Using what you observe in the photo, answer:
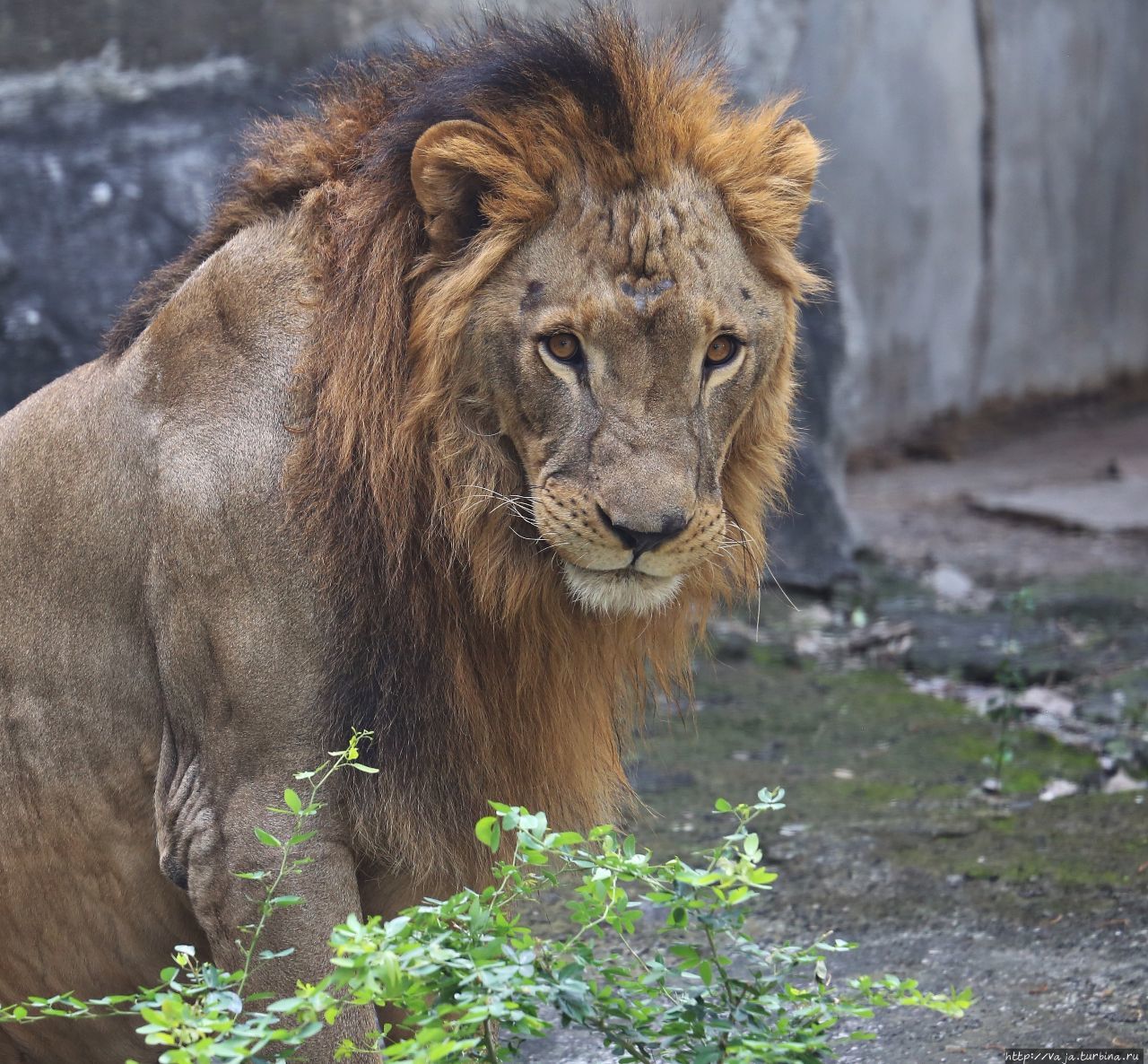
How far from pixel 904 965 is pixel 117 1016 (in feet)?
6.32

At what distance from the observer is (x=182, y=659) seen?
3008mm

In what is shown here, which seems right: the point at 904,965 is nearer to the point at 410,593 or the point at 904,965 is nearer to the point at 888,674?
the point at 410,593

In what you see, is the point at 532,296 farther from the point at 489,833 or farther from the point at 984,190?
the point at 984,190

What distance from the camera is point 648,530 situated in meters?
2.82

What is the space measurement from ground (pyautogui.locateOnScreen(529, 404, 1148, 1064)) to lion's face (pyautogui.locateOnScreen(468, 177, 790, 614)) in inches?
13.4

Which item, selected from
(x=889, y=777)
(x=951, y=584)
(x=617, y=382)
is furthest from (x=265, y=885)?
(x=951, y=584)

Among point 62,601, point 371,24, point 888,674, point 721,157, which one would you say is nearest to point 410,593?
point 62,601

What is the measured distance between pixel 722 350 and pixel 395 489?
695mm

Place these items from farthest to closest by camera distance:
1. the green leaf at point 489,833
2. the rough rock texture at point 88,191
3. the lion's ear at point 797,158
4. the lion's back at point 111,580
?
the rough rock texture at point 88,191
the lion's ear at point 797,158
the lion's back at point 111,580
the green leaf at point 489,833

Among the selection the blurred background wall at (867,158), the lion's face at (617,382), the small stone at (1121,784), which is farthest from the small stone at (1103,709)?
the lion's face at (617,382)

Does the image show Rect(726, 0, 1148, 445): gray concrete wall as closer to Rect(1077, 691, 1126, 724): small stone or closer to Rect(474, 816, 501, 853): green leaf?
Rect(1077, 691, 1126, 724): small stone

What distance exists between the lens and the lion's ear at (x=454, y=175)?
295 centimetres

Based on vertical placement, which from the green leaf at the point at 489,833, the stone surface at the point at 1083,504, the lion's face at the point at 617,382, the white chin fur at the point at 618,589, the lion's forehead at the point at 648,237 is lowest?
the stone surface at the point at 1083,504

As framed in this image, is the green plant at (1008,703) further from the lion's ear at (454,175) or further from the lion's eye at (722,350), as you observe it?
the lion's ear at (454,175)
